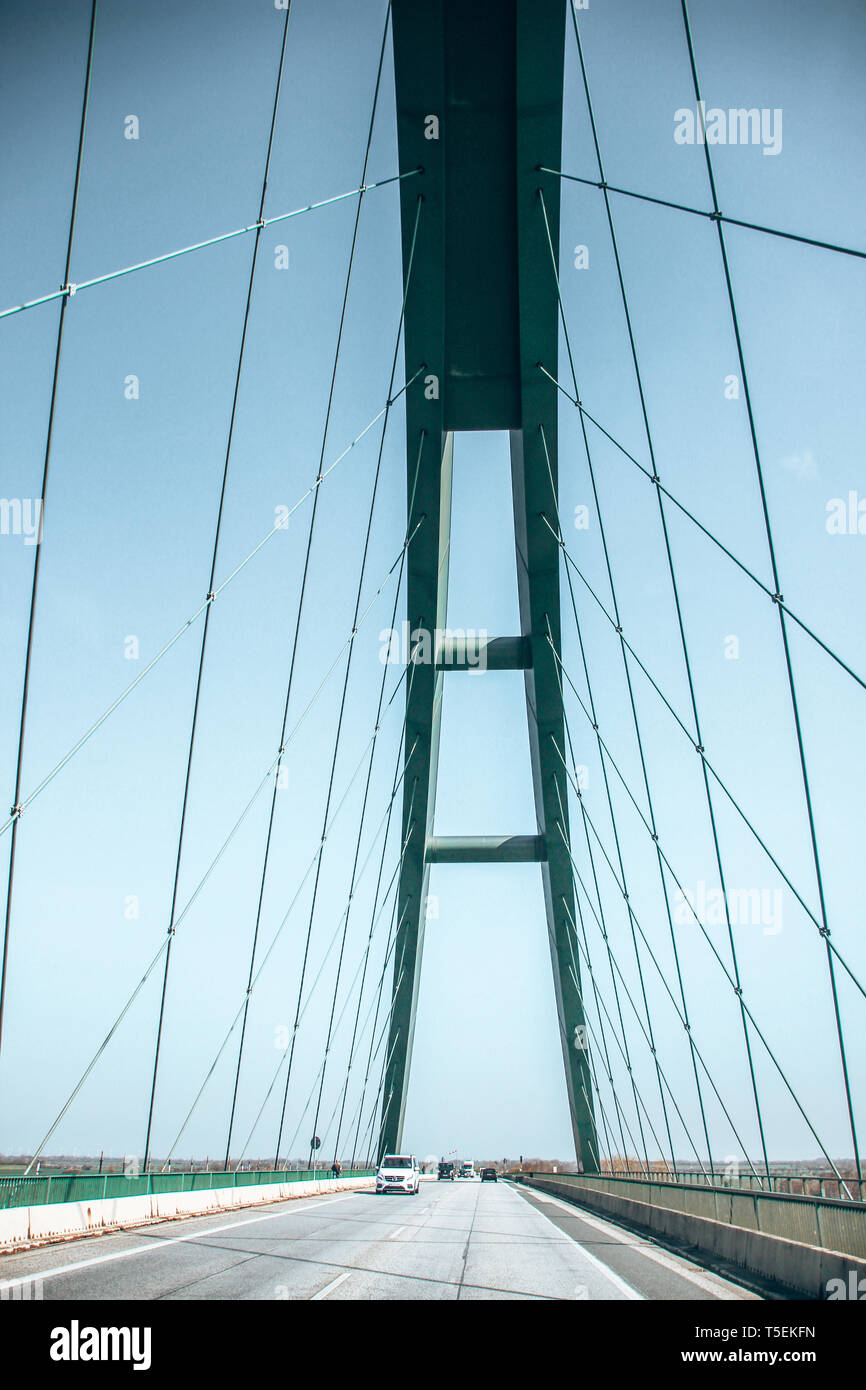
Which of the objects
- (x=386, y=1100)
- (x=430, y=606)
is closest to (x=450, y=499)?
(x=430, y=606)

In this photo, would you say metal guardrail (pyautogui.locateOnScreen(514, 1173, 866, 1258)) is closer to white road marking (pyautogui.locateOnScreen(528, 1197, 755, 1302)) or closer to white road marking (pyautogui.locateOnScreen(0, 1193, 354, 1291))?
white road marking (pyautogui.locateOnScreen(528, 1197, 755, 1302))

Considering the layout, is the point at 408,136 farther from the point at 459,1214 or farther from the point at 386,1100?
the point at 386,1100

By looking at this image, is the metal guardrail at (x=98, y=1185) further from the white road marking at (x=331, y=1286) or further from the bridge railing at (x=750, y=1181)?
the bridge railing at (x=750, y=1181)

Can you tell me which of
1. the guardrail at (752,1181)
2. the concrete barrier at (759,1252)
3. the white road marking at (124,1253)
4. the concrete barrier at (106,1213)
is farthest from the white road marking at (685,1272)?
the concrete barrier at (106,1213)

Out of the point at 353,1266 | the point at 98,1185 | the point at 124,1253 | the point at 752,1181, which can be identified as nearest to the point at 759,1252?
the point at 353,1266

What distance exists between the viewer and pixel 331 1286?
746cm

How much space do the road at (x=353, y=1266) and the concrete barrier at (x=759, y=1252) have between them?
0.40 meters

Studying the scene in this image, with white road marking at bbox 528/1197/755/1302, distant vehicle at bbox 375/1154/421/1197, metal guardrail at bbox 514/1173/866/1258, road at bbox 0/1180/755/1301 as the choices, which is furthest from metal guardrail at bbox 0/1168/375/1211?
distant vehicle at bbox 375/1154/421/1197

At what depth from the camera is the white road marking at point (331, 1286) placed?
6913 mm

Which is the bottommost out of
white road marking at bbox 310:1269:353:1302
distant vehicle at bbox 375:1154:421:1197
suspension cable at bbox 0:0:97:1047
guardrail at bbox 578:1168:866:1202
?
distant vehicle at bbox 375:1154:421:1197

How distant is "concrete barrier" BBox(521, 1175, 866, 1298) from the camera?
6.92 metres

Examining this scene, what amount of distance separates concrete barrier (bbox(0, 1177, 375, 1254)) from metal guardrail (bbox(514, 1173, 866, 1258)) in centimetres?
634

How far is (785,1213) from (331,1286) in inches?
149

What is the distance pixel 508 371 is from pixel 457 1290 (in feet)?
45.4
